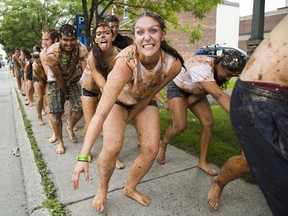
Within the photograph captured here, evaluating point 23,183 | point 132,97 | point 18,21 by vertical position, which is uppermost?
point 18,21

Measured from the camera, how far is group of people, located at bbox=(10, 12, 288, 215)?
1462 mm

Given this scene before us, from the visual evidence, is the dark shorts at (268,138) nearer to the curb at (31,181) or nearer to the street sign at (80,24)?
the curb at (31,181)

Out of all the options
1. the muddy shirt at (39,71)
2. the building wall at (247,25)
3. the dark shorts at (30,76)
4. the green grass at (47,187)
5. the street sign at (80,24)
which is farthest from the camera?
the building wall at (247,25)

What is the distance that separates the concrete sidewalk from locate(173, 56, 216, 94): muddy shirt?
3.47 ft

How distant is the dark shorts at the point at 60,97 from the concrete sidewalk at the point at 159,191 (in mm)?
781

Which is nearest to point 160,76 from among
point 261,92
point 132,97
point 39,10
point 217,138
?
point 132,97

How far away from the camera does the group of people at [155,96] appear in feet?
4.80

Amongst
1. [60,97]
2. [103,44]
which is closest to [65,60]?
[60,97]

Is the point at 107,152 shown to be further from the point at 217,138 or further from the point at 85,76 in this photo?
the point at 217,138

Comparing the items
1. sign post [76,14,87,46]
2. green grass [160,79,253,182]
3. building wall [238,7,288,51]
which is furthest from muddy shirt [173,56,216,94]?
building wall [238,7,288,51]

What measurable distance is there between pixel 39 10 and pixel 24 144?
54.9 feet

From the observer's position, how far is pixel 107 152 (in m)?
2.74

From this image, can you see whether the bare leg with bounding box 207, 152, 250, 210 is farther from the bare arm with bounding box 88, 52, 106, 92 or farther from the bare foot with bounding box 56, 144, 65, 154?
the bare foot with bounding box 56, 144, 65, 154

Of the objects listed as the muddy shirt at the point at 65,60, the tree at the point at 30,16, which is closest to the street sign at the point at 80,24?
the muddy shirt at the point at 65,60
